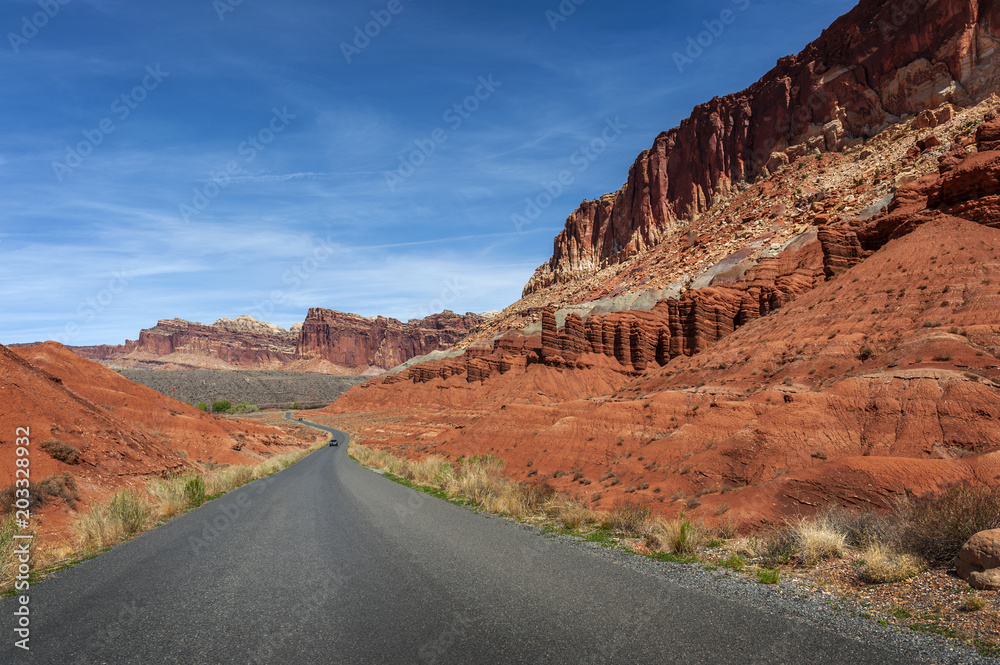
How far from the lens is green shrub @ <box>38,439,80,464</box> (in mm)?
14648

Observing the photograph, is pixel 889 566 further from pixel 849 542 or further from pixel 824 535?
pixel 849 542

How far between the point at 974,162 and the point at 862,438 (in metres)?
30.3

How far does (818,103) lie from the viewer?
307 feet

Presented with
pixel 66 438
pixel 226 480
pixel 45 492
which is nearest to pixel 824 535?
pixel 45 492

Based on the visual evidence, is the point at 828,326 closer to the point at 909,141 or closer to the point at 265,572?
the point at 265,572

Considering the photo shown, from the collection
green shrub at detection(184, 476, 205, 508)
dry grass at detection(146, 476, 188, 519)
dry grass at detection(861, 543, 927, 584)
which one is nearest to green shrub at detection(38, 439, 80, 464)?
dry grass at detection(146, 476, 188, 519)

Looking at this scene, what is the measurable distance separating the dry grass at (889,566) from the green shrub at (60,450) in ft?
66.2

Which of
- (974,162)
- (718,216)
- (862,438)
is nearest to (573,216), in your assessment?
(718,216)

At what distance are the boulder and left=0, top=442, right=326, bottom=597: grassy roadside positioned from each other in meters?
12.2

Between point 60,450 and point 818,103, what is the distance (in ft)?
392

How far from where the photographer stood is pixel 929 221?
32594mm

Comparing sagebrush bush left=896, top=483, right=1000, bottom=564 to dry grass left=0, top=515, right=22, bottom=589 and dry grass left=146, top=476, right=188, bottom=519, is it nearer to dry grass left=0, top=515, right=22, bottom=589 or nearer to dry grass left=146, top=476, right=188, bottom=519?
dry grass left=0, top=515, right=22, bottom=589

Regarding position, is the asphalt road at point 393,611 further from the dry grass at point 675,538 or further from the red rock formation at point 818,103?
the red rock formation at point 818,103

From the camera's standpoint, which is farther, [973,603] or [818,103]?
[818,103]
